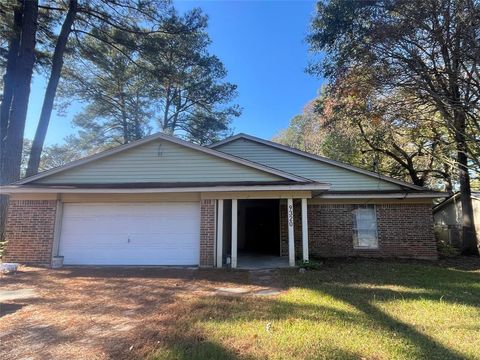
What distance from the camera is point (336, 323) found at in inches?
200

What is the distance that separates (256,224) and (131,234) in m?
9.45

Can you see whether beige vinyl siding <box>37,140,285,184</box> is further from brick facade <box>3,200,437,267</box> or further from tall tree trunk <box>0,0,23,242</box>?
tall tree trunk <box>0,0,23,242</box>

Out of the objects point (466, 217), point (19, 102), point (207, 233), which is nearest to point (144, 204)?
point (207, 233)

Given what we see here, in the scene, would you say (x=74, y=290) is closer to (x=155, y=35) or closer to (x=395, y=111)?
(x=395, y=111)

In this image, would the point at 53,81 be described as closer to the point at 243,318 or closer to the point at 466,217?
the point at 243,318

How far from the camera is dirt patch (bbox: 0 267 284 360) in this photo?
4339mm

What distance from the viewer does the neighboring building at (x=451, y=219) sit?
61.2 ft

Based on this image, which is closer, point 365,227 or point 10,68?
point 365,227

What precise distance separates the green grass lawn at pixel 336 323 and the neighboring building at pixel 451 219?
12.9 meters

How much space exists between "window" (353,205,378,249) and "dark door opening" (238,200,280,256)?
5.24 meters

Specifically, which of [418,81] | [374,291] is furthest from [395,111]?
[374,291]

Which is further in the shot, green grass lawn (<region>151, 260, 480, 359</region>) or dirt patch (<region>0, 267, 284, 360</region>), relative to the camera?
dirt patch (<region>0, 267, 284, 360</region>)

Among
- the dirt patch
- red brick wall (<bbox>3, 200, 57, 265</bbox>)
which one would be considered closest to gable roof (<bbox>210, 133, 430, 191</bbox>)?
the dirt patch

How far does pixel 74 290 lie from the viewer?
7.57 meters
